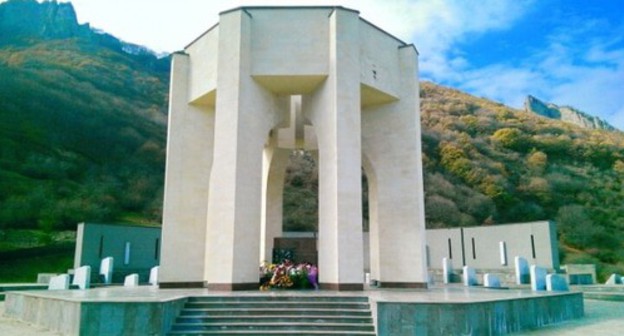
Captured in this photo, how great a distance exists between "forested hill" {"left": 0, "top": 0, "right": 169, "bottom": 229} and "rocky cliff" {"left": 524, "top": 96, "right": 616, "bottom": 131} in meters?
52.5

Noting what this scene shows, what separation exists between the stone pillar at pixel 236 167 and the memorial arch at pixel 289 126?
0.10 ft

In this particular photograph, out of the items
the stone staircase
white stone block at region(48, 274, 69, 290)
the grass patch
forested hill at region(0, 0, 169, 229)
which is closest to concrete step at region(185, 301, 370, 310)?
the stone staircase

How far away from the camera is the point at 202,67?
1484cm

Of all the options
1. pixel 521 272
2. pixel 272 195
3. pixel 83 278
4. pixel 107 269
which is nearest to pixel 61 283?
pixel 83 278

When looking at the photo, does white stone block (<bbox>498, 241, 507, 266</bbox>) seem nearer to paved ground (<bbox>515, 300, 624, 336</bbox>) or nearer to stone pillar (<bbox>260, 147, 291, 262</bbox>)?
paved ground (<bbox>515, 300, 624, 336</bbox>)

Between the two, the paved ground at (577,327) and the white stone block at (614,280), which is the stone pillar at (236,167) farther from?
the white stone block at (614,280)

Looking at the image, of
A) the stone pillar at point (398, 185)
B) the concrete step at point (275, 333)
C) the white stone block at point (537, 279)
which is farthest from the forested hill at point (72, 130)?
the white stone block at point (537, 279)

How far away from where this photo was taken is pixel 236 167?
1255 cm

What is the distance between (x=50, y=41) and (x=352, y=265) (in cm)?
6983

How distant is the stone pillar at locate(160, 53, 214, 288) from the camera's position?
1423cm

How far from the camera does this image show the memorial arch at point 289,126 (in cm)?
1236

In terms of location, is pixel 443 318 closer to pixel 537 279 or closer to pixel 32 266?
pixel 537 279

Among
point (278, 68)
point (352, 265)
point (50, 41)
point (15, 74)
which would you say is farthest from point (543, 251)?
point (50, 41)

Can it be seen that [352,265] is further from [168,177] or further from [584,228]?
[584,228]
